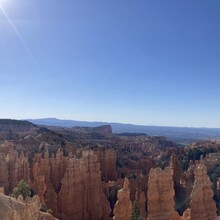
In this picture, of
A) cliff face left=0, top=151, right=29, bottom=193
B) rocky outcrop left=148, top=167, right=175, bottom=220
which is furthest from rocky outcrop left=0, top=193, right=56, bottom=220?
cliff face left=0, top=151, right=29, bottom=193

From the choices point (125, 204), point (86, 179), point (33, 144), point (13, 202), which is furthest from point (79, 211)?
point (33, 144)

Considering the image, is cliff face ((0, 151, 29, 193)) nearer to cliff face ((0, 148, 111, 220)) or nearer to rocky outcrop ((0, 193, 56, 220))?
cliff face ((0, 148, 111, 220))

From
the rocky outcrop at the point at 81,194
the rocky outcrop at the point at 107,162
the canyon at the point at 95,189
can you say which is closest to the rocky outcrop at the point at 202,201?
the canyon at the point at 95,189

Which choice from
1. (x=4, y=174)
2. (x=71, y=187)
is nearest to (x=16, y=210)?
(x=71, y=187)

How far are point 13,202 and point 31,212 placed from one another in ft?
8.64

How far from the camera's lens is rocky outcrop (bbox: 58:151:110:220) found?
3747cm

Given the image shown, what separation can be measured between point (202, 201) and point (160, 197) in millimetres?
2984

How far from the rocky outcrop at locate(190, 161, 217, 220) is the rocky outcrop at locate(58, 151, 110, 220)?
14906mm

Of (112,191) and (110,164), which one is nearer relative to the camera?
(112,191)

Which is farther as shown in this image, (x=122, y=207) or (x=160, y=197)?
(x=122, y=207)

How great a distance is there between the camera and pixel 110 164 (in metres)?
63.6

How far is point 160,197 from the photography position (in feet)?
88.7

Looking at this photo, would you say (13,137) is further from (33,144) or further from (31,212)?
(31,212)

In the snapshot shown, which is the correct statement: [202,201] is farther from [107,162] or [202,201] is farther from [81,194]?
[107,162]
